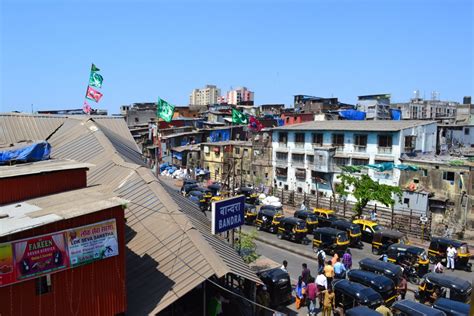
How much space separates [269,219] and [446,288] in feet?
59.0

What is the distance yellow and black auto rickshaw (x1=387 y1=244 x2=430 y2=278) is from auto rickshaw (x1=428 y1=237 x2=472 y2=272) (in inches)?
131

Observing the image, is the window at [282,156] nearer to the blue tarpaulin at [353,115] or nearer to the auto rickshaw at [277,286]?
the blue tarpaulin at [353,115]

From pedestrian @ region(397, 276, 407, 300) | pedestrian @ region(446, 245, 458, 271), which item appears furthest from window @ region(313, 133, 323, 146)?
pedestrian @ region(397, 276, 407, 300)

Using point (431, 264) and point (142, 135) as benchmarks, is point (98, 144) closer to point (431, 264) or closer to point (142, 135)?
point (431, 264)

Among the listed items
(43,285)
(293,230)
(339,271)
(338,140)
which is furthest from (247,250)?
(338,140)

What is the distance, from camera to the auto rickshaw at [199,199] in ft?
141

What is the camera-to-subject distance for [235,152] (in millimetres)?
64875

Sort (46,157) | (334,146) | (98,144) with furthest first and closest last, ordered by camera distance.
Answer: (334,146) < (98,144) < (46,157)

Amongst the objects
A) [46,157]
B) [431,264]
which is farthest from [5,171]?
[431,264]

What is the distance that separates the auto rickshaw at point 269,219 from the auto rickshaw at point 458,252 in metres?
12.4

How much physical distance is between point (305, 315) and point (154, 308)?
8.79m

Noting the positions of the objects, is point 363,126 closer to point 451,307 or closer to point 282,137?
point 282,137

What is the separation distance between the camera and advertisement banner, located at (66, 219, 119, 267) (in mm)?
13052

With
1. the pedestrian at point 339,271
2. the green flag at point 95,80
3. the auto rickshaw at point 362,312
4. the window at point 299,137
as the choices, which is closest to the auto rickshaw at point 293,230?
the pedestrian at point 339,271
